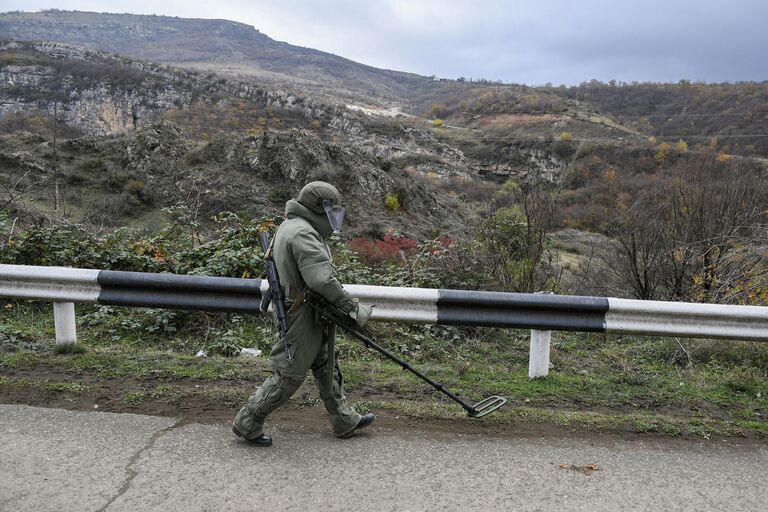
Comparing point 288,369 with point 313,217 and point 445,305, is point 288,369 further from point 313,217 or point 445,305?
point 445,305

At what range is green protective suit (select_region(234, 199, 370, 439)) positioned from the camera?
3.77m

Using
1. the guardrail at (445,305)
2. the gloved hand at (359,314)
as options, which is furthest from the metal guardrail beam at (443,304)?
the gloved hand at (359,314)

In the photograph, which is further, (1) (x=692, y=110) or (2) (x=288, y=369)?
(1) (x=692, y=110)

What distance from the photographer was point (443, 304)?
5.12m

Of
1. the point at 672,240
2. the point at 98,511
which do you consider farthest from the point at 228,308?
the point at 672,240

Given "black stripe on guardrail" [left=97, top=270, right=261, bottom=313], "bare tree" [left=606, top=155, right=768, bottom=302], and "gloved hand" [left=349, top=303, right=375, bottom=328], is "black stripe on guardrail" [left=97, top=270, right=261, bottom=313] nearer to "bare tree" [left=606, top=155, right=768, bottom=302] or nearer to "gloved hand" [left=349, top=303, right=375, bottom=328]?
"gloved hand" [left=349, top=303, right=375, bottom=328]

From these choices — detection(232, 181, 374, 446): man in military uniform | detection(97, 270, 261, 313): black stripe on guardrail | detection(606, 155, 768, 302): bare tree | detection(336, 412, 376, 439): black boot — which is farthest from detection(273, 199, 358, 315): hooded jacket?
detection(606, 155, 768, 302): bare tree

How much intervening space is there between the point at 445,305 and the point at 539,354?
94 cm

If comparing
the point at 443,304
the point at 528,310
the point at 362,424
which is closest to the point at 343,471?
the point at 362,424

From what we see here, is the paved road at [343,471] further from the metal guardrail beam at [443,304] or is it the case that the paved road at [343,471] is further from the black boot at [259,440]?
the metal guardrail beam at [443,304]

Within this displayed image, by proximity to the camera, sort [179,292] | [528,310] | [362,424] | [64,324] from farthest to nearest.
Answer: [64,324] < [179,292] < [528,310] < [362,424]

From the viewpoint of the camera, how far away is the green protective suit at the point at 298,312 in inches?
148

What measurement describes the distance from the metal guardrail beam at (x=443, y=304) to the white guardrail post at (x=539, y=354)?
0.20m

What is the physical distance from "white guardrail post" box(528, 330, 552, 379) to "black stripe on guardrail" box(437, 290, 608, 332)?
7.5 inches
